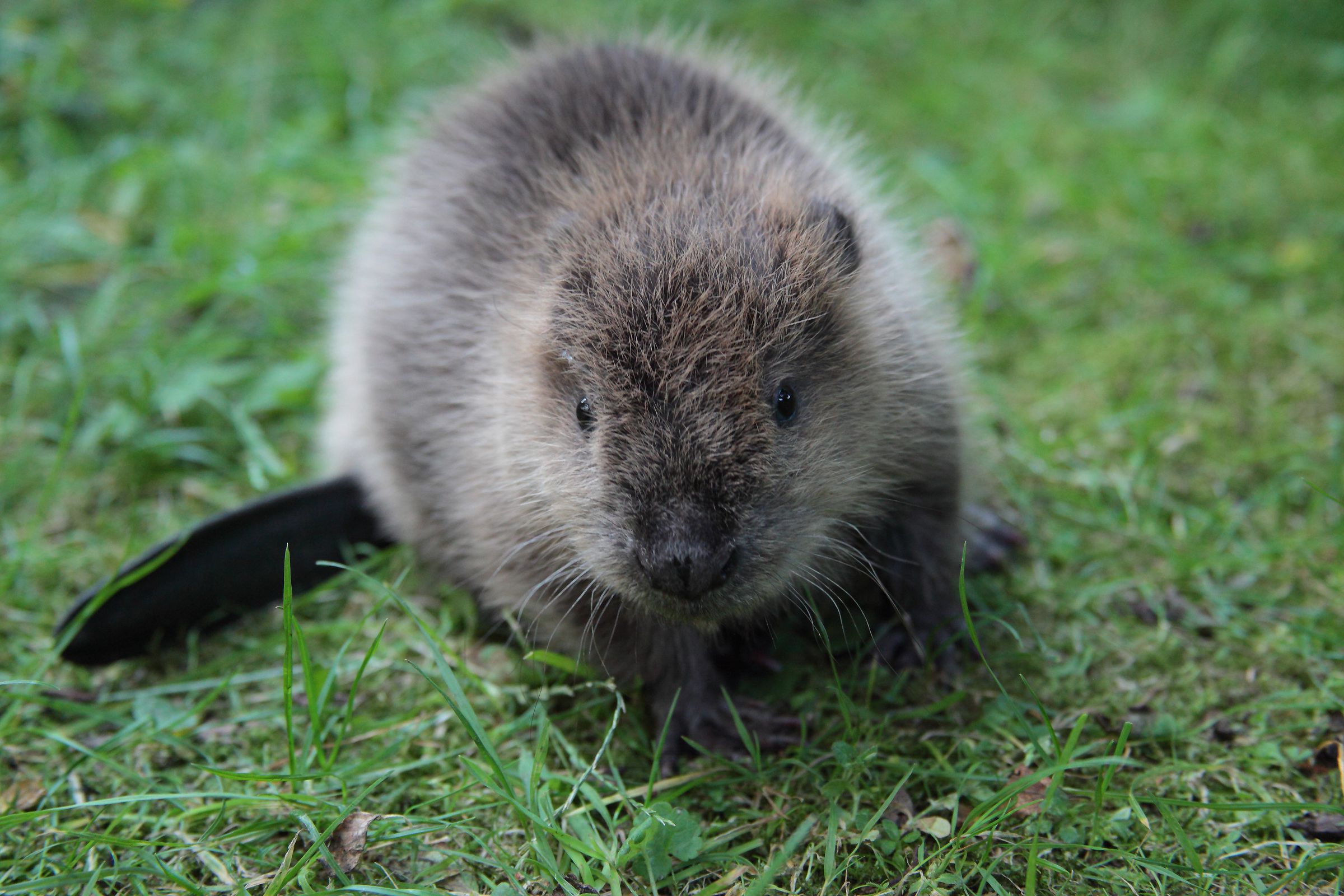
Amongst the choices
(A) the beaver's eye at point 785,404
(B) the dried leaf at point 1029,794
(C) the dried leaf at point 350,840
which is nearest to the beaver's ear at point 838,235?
(A) the beaver's eye at point 785,404

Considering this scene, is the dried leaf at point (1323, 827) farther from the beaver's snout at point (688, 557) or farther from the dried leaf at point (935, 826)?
the beaver's snout at point (688, 557)

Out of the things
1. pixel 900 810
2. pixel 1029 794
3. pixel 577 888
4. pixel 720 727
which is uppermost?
pixel 1029 794

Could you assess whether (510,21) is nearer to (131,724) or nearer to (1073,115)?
(1073,115)

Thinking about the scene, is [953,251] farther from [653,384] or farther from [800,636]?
[653,384]

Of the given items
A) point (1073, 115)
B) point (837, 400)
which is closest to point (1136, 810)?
point (837, 400)

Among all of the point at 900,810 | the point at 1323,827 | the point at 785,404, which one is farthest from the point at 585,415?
the point at 1323,827
